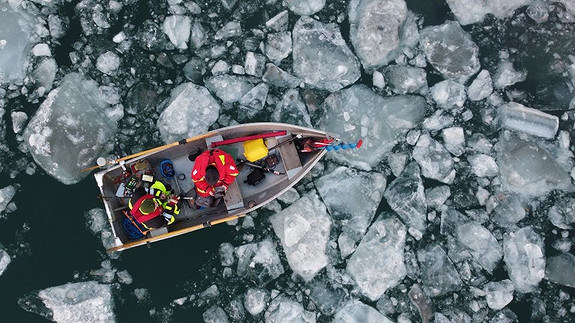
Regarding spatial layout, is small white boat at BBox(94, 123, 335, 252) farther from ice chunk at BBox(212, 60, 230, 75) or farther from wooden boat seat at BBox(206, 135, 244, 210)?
ice chunk at BBox(212, 60, 230, 75)

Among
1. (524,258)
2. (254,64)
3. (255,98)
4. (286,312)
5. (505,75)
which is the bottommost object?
(524,258)

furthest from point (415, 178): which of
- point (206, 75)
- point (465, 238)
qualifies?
point (206, 75)

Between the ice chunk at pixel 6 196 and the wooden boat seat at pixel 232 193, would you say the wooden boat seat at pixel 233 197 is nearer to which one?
the wooden boat seat at pixel 232 193

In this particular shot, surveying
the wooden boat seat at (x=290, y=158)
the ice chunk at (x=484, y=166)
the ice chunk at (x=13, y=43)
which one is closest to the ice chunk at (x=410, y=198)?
the ice chunk at (x=484, y=166)

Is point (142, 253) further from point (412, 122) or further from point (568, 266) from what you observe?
point (568, 266)

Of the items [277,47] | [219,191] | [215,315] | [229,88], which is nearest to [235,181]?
[219,191]

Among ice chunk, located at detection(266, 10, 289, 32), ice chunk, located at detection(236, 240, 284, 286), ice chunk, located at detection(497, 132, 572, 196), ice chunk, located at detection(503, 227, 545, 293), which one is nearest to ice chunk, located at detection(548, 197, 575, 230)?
Answer: ice chunk, located at detection(497, 132, 572, 196)

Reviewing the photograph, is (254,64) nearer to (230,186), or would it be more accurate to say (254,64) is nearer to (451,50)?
(230,186)
